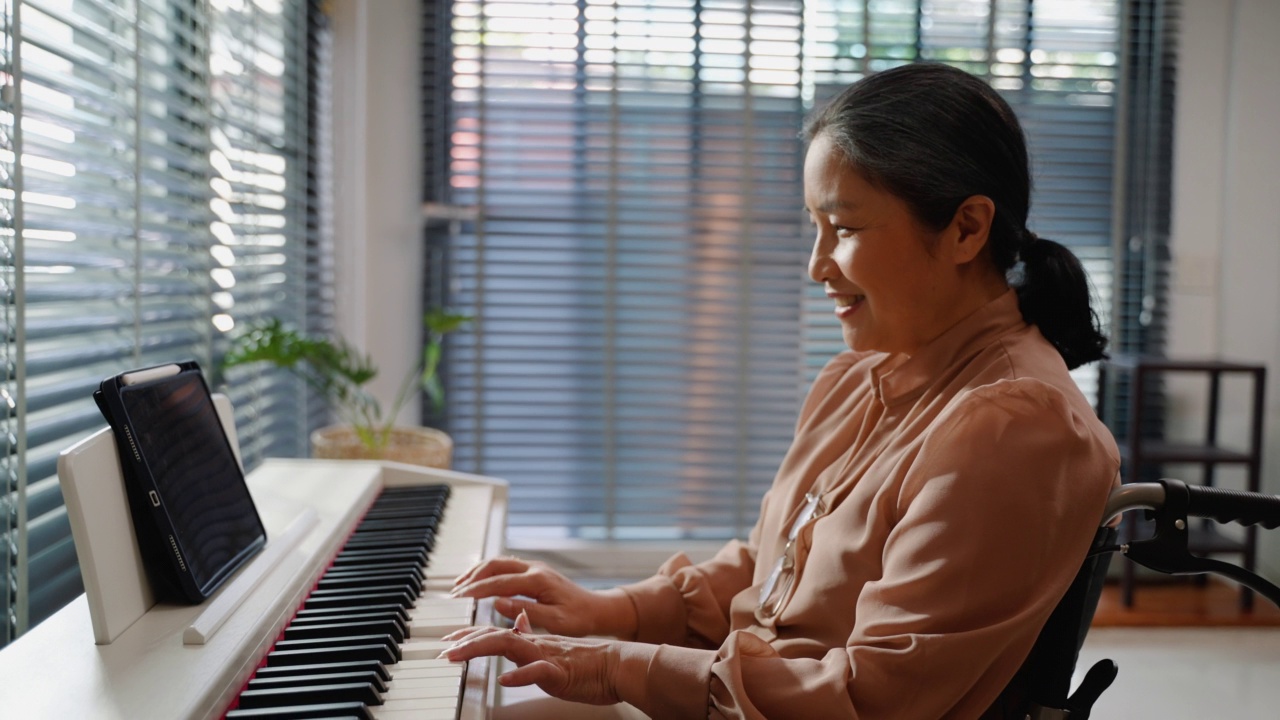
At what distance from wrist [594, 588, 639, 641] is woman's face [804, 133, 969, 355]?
1.82 feet

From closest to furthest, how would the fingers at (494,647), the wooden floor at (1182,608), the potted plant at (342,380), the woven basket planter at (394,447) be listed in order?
the fingers at (494,647)
the potted plant at (342,380)
the woven basket planter at (394,447)
the wooden floor at (1182,608)

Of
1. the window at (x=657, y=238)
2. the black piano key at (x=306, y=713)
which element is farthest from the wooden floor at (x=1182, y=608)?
the black piano key at (x=306, y=713)

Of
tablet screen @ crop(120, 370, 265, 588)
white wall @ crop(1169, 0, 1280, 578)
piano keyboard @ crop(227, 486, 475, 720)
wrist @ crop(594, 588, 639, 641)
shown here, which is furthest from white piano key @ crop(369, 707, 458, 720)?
white wall @ crop(1169, 0, 1280, 578)

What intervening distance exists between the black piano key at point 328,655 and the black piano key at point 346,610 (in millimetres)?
119

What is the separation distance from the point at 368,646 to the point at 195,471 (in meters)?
0.36

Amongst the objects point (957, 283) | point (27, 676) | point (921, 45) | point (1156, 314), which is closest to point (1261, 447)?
point (1156, 314)

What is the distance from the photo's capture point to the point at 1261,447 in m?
3.38

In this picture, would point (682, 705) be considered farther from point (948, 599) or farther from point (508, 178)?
point (508, 178)

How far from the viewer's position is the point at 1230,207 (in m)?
3.72

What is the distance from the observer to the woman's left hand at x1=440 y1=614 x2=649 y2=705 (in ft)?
3.76

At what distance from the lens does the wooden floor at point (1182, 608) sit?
10.9 feet

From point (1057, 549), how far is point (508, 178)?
2749 mm

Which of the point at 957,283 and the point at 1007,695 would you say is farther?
the point at 957,283

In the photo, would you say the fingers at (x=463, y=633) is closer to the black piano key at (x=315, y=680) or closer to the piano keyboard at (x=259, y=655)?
the piano keyboard at (x=259, y=655)
